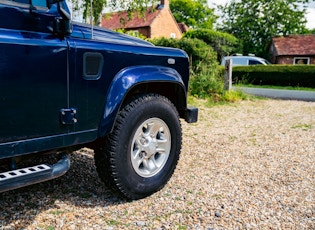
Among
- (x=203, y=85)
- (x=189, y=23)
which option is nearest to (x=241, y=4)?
(x=189, y=23)

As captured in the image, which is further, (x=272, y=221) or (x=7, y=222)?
(x=272, y=221)

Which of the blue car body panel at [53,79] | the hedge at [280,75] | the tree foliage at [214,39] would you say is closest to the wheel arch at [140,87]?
the blue car body panel at [53,79]

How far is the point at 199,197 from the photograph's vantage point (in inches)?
125

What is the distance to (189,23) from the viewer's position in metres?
50.6

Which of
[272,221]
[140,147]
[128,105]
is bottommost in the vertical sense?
[272,221]

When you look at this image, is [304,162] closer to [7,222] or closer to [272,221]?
[272,221]

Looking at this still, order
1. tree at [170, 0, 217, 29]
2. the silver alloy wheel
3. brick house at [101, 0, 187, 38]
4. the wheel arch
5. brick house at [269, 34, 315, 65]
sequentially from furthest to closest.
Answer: tree at [170, 0, 217, 29] → brick house at [101, 0, 187, 38] → brick house at [269, 34, 315, 65] → the silver alloy wheel → the wheel arch

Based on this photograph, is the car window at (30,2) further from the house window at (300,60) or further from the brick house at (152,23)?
the house window at (300,60)

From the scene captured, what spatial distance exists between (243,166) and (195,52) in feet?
30.5

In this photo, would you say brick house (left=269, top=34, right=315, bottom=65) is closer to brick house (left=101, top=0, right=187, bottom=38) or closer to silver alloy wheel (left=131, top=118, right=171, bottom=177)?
brick house (left=101, top=0, right=187, bottom=38)

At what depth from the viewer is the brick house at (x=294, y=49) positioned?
28.7 m

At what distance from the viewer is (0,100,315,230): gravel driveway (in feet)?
8.73

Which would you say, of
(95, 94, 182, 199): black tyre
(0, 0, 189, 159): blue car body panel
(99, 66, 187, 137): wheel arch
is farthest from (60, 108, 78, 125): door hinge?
(95, 94, 182, 199): black tyre

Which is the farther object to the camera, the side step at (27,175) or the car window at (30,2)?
the car window at (30,2)
